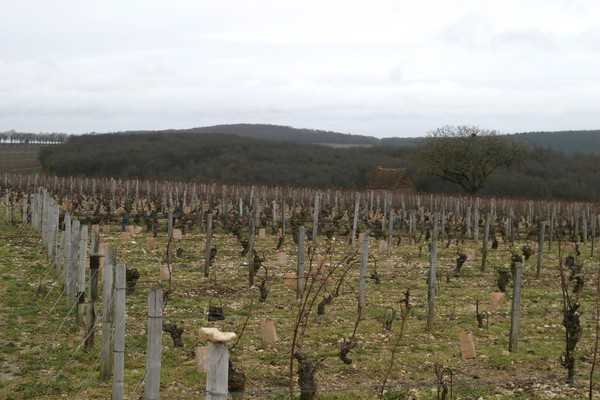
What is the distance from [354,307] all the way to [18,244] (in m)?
11.2

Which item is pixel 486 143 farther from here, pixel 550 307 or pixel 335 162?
pixel 550 307

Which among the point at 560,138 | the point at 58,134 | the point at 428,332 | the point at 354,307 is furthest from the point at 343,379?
the point at 58,134

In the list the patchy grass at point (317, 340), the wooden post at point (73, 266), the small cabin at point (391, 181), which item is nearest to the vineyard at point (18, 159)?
the small cabin at point (391, 181)

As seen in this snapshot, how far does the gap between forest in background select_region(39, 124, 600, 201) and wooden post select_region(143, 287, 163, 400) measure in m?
65.2

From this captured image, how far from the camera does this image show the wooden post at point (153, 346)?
5422 mm

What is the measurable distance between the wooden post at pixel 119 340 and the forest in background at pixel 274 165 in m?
63.8

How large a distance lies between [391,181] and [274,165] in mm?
23909

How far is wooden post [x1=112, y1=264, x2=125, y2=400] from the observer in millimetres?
6469

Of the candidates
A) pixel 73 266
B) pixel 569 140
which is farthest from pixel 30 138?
pixel 73 266

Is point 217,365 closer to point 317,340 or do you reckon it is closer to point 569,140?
point 317,340

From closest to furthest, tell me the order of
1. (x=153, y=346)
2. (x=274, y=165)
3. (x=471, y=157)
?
(x=153, y=346), (x=471, y=157), (x=274, y=165)

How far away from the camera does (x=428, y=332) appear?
35.5 feet

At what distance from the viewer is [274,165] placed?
85000mm

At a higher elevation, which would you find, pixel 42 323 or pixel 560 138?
pixel 560 138
